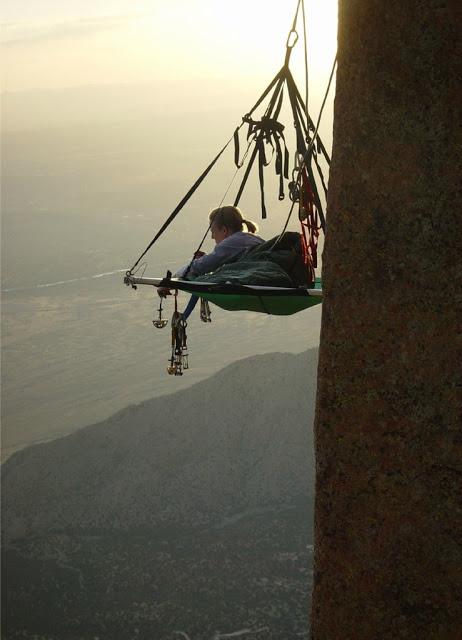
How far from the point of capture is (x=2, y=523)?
148 ft

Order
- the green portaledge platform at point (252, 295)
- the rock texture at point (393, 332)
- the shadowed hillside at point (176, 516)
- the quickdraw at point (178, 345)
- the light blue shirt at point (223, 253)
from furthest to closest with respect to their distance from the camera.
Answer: the shadowed hillside at point (176, 516) < the light blue shirt at point (223, 253) < the quickdraw at point (178, 345) < the green portaledge platform at point (252, 295) < the rock texture at point (393, 332)

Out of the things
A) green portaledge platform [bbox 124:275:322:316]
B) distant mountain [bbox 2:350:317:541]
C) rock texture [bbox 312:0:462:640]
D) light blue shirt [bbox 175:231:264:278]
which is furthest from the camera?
distant mountain [bbox 2:350:317:541]

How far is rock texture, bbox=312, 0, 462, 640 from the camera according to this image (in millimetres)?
3580

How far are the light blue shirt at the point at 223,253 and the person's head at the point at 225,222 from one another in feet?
0.19

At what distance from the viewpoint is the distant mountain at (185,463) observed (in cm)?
4306

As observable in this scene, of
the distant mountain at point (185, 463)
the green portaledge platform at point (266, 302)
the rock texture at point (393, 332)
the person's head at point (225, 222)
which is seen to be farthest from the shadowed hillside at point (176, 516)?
the rock texture at point (393, 332)

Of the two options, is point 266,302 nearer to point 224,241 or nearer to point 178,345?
point 178,345

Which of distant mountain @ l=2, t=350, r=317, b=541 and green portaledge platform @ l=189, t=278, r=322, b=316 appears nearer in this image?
green portaledge platform @ l=189, t=278, r=322, b=316

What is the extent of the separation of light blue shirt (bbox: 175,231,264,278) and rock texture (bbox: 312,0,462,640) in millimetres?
2795

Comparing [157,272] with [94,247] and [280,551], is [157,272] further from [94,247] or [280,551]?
[280,551]

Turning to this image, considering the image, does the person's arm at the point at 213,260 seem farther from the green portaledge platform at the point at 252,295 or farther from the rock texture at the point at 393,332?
the rock texture at the point at 393,332

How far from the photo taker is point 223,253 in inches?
261

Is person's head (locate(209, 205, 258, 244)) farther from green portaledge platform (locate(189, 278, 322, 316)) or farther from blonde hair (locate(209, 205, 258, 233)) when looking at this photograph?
green portaledge platform (locate(189, 278, 322, 316))

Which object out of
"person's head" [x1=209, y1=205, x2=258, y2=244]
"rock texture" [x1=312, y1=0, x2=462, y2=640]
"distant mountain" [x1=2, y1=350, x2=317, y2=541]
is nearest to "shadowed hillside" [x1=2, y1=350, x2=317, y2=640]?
"distant mountain" [x1=2, y1=350, x2=317, y2=541]
